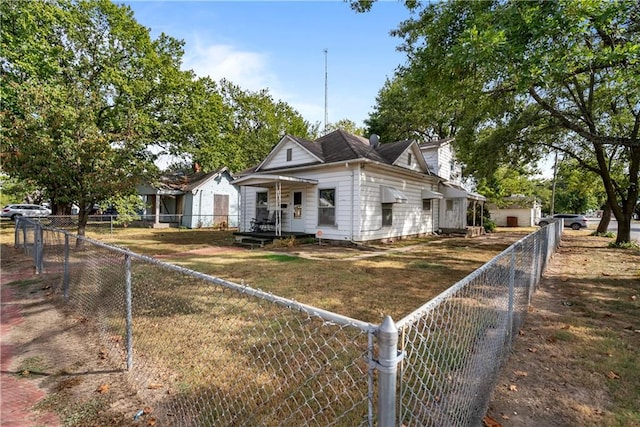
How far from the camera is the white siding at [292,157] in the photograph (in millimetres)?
14328

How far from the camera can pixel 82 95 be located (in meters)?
10.9

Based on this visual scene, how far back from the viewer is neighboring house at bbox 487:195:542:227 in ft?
106

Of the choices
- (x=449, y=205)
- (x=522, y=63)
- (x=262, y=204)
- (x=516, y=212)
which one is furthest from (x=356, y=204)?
(x=516, y=212)

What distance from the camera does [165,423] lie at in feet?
7.88

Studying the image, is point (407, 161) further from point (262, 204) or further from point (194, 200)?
point (194, 200)

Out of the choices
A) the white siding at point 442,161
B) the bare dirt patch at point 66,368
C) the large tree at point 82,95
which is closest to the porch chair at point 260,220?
the large tree at point 82,95

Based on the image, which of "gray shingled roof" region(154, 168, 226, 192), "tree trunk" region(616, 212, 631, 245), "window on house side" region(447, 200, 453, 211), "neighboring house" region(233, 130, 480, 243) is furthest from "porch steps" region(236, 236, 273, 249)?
"tree trunk" region(616, 212, 631, 245)

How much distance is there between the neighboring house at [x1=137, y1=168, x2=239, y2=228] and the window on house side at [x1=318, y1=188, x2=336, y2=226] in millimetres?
11043

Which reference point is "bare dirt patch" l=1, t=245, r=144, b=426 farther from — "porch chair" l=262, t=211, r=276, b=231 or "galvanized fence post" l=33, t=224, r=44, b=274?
"porch chair" l=262, t=211, r=276, b=231

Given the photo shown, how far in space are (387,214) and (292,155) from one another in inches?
207

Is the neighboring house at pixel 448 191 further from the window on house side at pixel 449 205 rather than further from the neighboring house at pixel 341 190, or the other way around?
the neighboring house at pixel 341 190

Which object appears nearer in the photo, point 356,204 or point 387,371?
point 387,371

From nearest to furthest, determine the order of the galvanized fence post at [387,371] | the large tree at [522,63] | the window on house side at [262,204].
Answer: the galvanized fence post at [387,371]
the large tree at [522,63]
the window on house side at [262,204]

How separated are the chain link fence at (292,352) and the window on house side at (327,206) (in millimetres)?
8035
